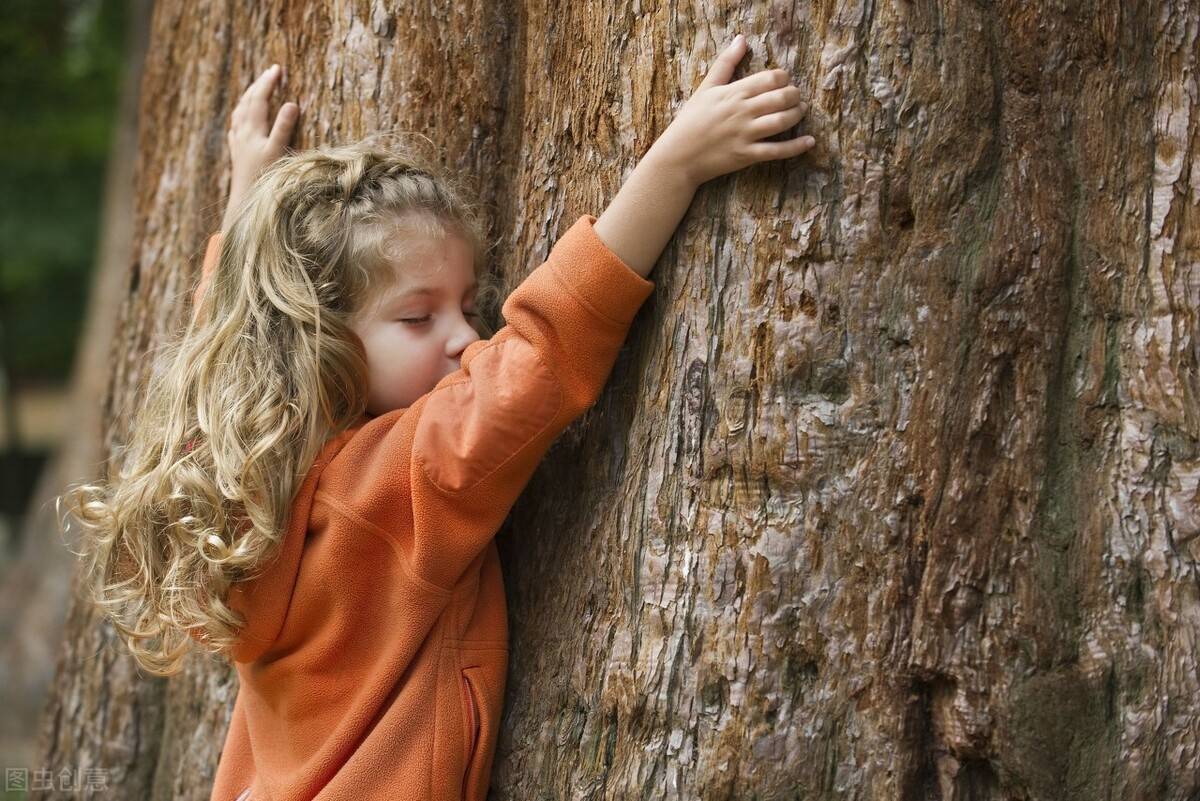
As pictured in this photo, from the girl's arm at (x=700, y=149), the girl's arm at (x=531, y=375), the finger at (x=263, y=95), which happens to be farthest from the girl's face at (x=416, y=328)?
the finger at (x=263, y=95)

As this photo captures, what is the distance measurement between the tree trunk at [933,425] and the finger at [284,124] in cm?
105

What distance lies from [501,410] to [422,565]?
342 millimetres

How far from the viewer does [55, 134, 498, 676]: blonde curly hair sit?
7.47 feet

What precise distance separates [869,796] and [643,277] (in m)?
1.00

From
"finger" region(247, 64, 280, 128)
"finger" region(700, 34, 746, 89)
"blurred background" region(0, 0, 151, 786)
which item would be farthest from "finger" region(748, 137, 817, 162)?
"blurred background" region(0, 0, 151, 786)

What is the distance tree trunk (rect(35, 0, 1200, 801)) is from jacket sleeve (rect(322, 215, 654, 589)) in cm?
14

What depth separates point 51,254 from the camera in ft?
40.2

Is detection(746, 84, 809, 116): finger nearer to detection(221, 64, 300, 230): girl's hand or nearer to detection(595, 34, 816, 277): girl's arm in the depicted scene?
detection(595, 34, 816, 277): girl's arm

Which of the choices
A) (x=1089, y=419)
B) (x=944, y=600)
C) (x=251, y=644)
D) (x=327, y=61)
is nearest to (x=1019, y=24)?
(x=1089, y=419)

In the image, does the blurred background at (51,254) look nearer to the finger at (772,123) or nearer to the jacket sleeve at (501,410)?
the jacket sleeve at (501,410)

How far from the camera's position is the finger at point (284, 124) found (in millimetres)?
2895

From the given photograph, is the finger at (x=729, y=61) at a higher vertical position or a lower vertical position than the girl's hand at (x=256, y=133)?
lower

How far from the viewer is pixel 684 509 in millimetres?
2199

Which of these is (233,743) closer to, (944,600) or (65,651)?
(65,651)
